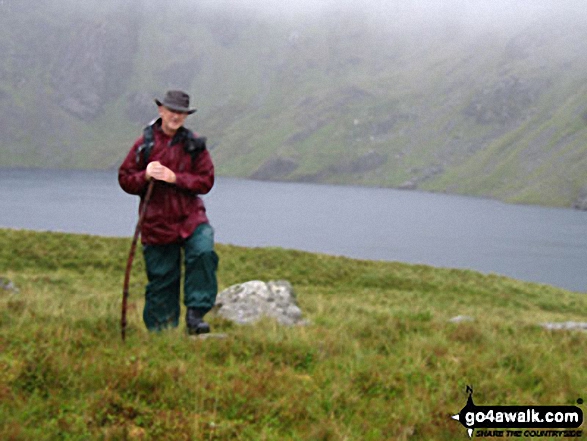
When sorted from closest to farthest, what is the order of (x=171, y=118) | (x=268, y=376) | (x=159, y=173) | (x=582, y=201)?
1. (x=268, y=376)
2. (x=159, y=173)
3. (x=171, y=118)
4. (x=582, y=201)

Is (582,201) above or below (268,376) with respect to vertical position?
above

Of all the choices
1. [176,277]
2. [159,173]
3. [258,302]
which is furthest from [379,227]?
[159,173]

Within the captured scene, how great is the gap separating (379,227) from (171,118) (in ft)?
363

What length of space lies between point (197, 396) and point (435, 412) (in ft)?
7.44

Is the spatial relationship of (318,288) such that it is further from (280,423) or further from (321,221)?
(321,221)

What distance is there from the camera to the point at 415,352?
7.20m

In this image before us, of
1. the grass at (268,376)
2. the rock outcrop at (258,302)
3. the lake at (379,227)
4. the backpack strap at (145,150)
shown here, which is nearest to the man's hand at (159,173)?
the backpack strap at (145,150)

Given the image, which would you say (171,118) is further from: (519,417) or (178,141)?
(519,417)

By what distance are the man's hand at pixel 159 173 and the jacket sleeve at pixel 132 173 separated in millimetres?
243

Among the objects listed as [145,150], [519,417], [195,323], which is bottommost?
[519,417]

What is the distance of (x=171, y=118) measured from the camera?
301 inches

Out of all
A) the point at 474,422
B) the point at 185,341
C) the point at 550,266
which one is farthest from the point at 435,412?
the point at 550,266

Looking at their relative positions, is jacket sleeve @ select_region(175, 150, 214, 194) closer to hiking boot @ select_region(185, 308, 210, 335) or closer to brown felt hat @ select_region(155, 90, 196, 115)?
brown felt hat @ select_region(155, 90, 196, 115)

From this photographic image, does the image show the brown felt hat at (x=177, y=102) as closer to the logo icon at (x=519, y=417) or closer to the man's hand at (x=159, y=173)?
the man's hand at (x=159, y=173)
